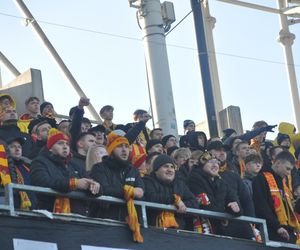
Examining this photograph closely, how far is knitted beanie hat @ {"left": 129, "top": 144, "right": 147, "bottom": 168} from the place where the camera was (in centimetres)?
1105

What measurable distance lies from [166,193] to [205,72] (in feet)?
25.2

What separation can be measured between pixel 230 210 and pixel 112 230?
1660 millimetres

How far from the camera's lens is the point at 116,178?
928 centimetres

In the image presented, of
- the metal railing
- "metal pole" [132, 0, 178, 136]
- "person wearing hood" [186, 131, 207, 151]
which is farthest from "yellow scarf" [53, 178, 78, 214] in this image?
"metal pole" [132, 0, 178, 136]

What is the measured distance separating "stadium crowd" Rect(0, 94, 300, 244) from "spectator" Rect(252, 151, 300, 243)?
12mm

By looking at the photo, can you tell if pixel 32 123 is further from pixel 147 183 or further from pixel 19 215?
pixel 19 215

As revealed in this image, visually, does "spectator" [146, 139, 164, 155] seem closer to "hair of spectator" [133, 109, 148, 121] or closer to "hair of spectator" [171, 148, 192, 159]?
"hair of spectator" [171, 148, 192, 159]

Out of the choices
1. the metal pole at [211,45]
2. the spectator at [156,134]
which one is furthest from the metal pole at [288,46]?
the spectator at [156,134]

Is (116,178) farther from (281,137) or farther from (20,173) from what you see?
(281,137)

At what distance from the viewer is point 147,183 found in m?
9.66

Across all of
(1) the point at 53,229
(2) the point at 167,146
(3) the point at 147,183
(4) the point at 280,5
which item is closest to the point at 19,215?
(1) the point at 53,229

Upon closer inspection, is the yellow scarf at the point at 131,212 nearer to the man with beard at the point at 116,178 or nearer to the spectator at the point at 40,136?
the man with beard at the point at 116,178

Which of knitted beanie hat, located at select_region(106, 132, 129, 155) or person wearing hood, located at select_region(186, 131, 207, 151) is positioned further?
person wearing hood, located at select_region(186, 131, 207, 151)

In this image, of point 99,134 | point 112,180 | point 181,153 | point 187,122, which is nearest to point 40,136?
point 99,134
